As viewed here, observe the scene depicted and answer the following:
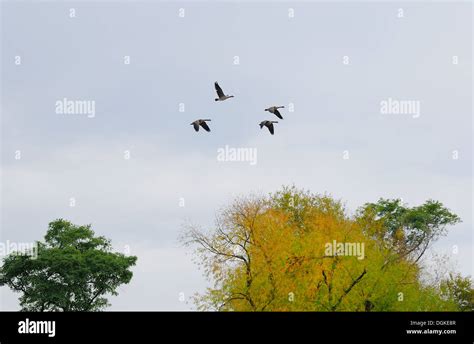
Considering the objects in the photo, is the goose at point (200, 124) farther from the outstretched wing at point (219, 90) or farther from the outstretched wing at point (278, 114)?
the outstretched wing at point (278, 114)

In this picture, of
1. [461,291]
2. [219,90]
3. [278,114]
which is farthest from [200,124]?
[461,291]

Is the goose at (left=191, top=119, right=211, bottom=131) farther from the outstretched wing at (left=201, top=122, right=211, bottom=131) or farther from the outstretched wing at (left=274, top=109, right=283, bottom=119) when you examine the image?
the outstretched wing at (left=274, top=109, right=283, bottom=119)

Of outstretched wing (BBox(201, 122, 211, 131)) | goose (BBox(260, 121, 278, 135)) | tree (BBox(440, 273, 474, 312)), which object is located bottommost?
tree (BBox(440, 273, 474, 312))

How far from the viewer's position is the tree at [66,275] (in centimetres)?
6066

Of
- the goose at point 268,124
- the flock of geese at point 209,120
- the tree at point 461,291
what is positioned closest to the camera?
the flock of geese at point 209,120

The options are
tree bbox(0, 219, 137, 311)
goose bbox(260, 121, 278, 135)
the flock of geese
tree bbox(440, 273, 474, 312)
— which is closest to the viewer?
the flock of geese

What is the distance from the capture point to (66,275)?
201 feet

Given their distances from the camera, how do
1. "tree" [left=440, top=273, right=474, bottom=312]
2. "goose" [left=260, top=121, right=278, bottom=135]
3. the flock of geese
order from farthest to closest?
1. "tree" [left=440, top=273, right=474, bottom=312]
2. "goose" [left=260, top=121, right=278, bottom=135]
3. the flock of geese

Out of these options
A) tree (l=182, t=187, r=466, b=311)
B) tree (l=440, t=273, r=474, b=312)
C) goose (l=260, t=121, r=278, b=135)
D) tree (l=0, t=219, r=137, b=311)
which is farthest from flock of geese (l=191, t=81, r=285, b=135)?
tree (l=440, t=273, r=474, b=312)

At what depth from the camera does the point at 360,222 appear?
62312 millimetres

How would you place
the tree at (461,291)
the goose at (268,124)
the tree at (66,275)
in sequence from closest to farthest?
the goose at (268,124)
the tree at (66,275)
the tree at (461,291)

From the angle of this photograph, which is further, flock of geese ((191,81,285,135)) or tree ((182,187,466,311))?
tree ((182,187,466,311))

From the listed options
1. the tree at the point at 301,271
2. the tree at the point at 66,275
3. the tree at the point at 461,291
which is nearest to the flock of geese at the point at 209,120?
the tree at the point at 301,271

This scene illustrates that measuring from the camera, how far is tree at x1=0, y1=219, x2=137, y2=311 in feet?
199
